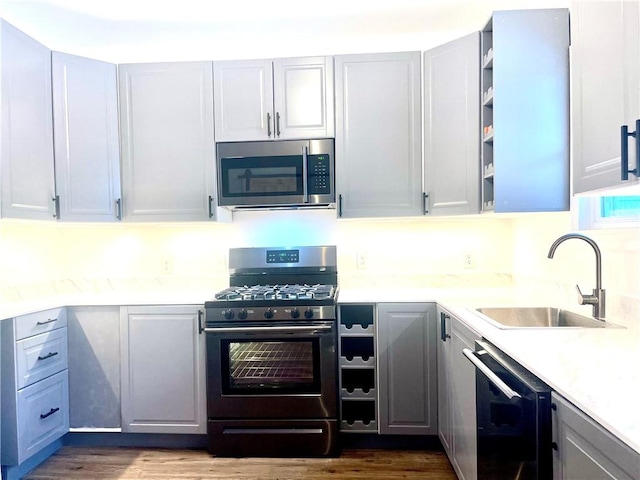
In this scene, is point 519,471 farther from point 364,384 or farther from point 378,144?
point 378,144

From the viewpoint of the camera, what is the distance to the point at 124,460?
7.20 ft

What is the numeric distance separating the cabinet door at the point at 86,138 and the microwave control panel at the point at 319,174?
1265mm

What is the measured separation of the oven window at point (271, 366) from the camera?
7.07 feet

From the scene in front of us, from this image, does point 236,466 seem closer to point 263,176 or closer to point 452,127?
point 263,176

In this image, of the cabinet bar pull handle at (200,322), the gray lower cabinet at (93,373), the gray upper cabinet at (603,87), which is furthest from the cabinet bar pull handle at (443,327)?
the gray lower cabinet at (93,373)

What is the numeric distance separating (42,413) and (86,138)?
1.64 metres

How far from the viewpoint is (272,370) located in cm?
217

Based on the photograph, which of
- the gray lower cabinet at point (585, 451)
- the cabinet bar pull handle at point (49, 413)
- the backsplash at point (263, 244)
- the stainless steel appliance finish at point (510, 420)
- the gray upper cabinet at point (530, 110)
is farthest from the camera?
the backsplash at point (263, 244)

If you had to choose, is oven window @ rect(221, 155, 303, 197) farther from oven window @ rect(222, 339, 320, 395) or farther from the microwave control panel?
oven window @ rect(222, 339, 320, 395)

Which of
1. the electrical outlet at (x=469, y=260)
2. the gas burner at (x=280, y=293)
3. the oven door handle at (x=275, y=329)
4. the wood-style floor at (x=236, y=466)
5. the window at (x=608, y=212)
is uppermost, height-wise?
the window at (x=608, y=212)

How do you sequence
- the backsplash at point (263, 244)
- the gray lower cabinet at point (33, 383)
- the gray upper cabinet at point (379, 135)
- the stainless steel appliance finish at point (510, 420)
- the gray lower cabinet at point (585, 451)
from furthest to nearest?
the backsplash at point (263, 244)
the gray upper cabinet at point (379, 135)
the gray lower cabinet at point (33, 383)
the stainless steel appliance finish at point (510, 420)
the gray lower cabinet at point (585, 451)

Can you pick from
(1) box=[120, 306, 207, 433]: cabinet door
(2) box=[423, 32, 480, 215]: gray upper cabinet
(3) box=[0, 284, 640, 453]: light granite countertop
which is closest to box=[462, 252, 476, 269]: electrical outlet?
(3) box=[0, 284, 640, 453]: light granite countertop

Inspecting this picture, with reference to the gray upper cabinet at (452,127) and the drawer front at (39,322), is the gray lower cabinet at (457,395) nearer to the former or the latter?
the gray upper cabinet at (452,127)

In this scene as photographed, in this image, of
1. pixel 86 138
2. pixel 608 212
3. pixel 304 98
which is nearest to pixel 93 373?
pixel 86 138
